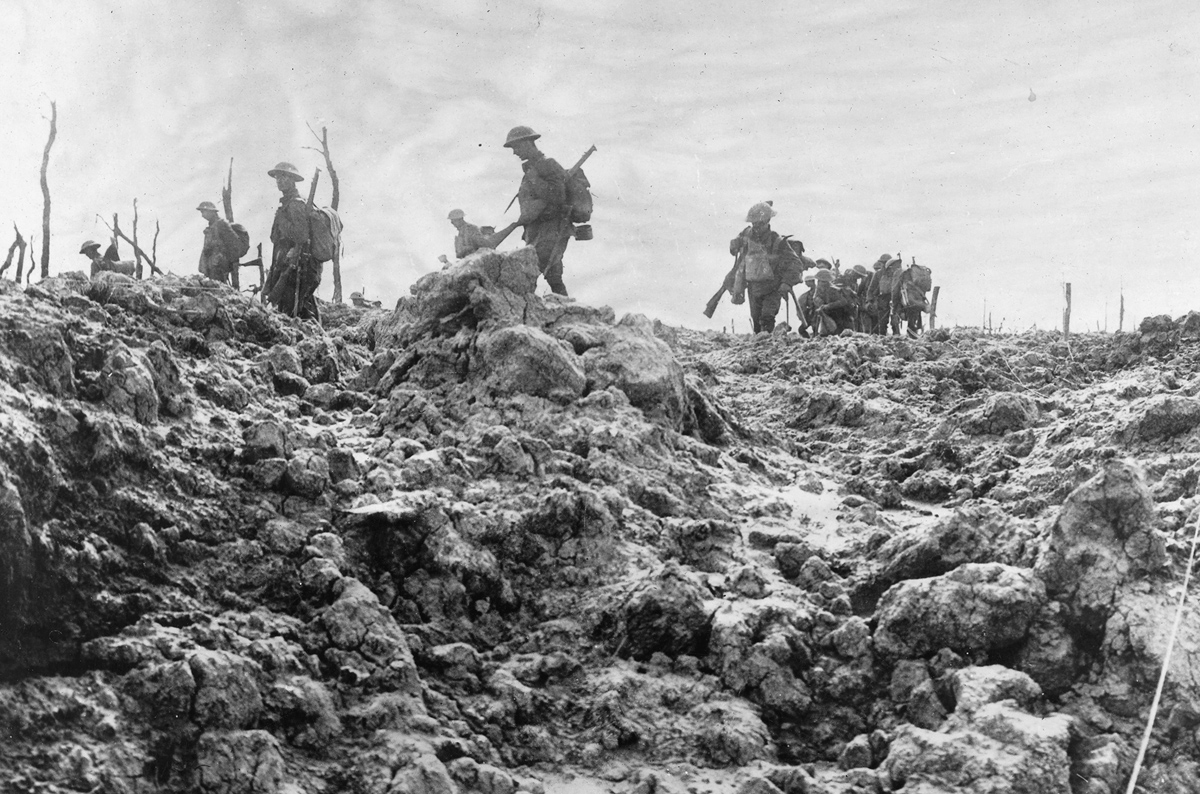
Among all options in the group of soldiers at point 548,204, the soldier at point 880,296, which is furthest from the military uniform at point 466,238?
the soldier at point 880,296

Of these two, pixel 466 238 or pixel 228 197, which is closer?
pixel 466 238

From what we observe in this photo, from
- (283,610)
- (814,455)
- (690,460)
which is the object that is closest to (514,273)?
(690,460)

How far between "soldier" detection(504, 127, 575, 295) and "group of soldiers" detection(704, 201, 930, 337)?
16.5ft

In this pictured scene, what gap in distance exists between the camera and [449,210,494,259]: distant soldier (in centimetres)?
1595

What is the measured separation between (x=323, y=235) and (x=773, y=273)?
710cm

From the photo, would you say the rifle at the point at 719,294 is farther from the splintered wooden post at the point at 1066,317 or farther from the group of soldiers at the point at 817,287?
the splintered wooden post at the point at 1066,317

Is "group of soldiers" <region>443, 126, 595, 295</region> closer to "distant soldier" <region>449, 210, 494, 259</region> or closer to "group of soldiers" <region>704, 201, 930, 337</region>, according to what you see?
"distant soldier" <region>449, 210, 494, 259</region>

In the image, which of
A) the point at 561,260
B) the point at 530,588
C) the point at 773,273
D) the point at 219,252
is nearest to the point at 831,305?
the point at 773,273

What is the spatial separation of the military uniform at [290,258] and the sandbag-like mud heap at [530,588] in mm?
3633

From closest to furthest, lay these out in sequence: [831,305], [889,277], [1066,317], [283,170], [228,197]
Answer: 1. [283,170]
2. [1066,317]
3. [831,305]
4. [889,277]
5. [228,197]

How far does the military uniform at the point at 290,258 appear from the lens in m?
11.7

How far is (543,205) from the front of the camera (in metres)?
12.0

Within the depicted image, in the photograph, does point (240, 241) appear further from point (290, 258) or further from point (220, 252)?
point (290, 258)

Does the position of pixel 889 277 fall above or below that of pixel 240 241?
above
